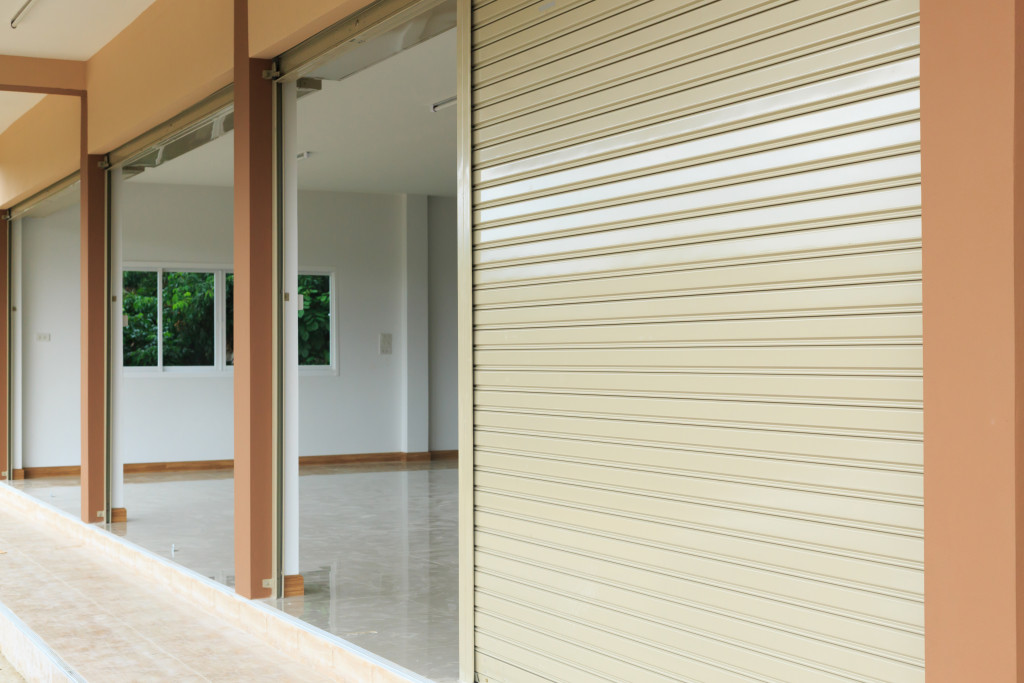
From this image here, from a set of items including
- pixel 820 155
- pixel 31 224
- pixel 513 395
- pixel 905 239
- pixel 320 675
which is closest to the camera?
pixel 905 239

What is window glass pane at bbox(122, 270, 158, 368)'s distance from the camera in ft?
39.8

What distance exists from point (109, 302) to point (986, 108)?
7.12 m

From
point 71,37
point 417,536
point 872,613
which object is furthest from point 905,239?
point 71,37

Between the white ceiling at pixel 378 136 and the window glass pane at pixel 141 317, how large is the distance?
117 centimetres

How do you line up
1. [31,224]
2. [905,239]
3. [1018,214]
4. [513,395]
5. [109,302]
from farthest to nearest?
[31,224] < [109,302] < [513,395] < [905,239] < [1018,214]

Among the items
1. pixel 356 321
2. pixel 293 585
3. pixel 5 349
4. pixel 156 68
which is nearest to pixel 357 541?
pixel 293 585

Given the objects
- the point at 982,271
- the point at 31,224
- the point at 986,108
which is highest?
the point at 31,224

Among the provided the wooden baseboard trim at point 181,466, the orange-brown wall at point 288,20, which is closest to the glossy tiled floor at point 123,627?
the orange-brown wall at point 288,20

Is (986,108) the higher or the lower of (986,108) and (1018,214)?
the higher

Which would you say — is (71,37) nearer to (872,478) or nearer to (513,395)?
(513,395)

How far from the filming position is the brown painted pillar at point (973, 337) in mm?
1787

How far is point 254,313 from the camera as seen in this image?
5188 millimetres

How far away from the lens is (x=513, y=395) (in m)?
3.38

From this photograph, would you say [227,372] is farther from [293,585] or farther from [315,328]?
[293,585]
